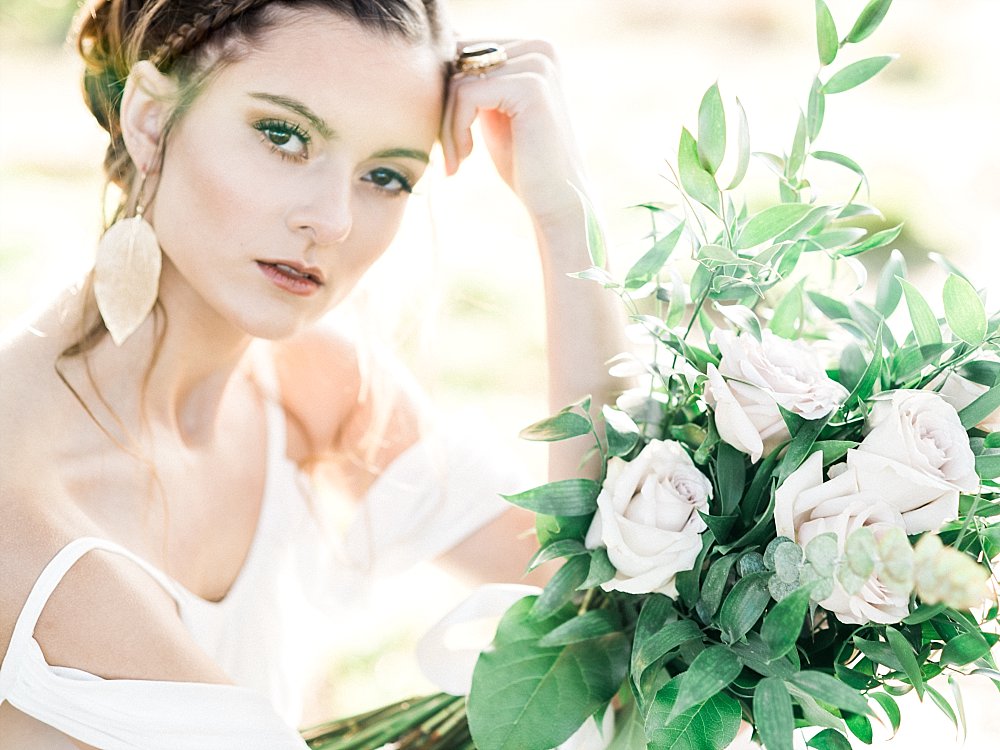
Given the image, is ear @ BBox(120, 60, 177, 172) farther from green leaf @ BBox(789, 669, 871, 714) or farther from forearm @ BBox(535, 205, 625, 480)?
green leaf @ BBox(789, 669, 871, 714)

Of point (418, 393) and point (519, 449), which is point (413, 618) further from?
point (418, 393)

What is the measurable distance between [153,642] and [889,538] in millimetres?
655

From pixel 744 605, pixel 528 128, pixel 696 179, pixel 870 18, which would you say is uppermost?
pixel 870 18

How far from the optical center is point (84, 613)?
0.95 meters

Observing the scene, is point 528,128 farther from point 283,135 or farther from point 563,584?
point 563,584

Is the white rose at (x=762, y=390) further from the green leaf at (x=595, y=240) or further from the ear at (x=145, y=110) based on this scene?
the ear at (x=145, y=110)

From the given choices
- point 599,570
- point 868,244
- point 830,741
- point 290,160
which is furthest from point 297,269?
point 830,741

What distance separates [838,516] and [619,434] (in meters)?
0.21

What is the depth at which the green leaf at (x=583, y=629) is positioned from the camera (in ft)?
2.88

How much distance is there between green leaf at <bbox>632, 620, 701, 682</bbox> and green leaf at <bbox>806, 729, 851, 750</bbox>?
0.11 m

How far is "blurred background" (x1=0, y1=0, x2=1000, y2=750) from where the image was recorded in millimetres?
1955

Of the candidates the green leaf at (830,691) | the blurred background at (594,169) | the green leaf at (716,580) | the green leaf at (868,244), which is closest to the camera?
the green leaf at (830,691)

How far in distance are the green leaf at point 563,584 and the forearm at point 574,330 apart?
0.22 meters

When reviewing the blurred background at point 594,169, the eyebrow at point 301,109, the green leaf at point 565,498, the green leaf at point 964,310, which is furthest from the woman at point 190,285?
the green leaf at point 964,310
